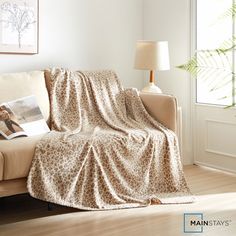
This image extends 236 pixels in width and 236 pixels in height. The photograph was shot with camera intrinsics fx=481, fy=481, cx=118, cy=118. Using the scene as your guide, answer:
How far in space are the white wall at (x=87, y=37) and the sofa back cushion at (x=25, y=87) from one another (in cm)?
35

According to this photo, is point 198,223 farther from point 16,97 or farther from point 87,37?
point 87,37

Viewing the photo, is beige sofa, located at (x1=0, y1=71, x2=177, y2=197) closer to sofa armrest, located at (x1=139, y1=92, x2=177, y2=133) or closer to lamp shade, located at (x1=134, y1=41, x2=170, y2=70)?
sofa armrest, located at (x1=139, y1=92, x2=177, y2=133)

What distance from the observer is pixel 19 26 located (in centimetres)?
400

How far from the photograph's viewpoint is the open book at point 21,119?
321 cm

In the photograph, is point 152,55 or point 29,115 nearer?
point 29,115

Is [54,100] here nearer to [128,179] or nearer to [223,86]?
[128,179]

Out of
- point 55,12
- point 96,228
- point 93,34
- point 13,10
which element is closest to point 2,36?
point 13,10

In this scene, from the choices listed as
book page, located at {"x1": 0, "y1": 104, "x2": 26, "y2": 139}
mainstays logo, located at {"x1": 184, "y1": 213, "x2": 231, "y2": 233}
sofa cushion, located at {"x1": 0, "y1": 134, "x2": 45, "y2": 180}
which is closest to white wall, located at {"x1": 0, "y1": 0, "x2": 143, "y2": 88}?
book page, located at {"x1": 0, "y1": 104, "x2": 26, "y2": 139}

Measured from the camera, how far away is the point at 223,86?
4238 mm

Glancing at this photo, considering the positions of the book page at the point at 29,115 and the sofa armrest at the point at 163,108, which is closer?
the book page at the point at 29,115

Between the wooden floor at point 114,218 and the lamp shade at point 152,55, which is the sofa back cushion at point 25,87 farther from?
the lamp shade at point 152,55

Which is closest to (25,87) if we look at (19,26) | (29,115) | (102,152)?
(29,115)

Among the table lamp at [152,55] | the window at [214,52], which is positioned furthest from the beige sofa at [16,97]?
the window at [214,52]

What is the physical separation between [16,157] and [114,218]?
2.39 ft
